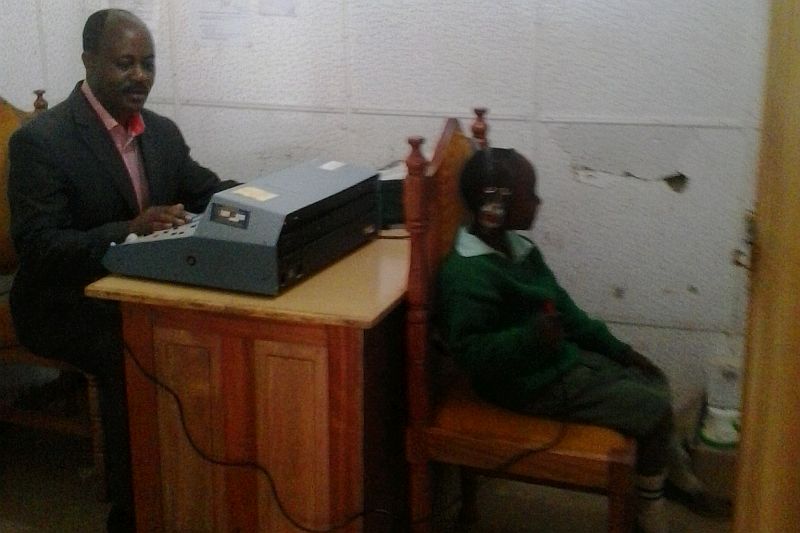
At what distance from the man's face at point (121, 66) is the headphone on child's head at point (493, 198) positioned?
2.99 feet

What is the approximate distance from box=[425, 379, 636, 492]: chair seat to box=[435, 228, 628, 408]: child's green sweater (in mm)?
58

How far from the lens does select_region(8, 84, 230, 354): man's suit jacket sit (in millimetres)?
2010

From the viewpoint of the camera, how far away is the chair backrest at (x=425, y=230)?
5.65ft

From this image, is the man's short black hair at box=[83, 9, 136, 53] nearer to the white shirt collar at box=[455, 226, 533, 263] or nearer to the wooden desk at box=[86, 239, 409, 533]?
the wooden desk at box=[86, 239, 409, 533]

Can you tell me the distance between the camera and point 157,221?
1937 mm

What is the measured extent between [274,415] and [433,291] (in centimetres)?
42

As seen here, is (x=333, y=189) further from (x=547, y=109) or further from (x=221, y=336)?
(x=547, y=109)

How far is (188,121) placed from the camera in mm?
2799

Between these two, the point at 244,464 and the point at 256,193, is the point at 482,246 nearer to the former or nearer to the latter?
the point at 256,193

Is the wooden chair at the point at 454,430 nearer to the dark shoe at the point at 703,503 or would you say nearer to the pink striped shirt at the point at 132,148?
the dark shoe at the point at 703,503

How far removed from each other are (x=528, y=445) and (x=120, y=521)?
105 cm

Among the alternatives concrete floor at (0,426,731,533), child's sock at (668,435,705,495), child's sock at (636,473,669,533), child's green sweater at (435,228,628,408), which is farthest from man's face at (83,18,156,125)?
child's sock at (668,435,705,495)

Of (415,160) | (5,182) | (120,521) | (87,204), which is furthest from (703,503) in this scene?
(5,182)

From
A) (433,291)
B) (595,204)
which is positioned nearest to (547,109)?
(595,204)
